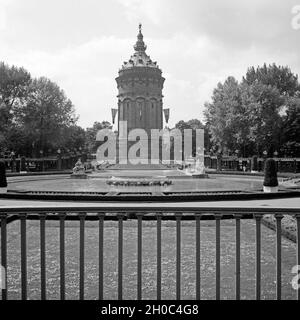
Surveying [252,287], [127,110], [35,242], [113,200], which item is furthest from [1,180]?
[127,110]

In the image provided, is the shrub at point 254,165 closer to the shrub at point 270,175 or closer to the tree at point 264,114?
the tree at point 264,114

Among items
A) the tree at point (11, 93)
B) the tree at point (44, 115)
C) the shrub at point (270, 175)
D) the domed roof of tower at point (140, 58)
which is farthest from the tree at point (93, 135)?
the shrub at point (270, 175)

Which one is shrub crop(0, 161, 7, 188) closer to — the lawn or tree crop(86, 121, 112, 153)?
the lawn

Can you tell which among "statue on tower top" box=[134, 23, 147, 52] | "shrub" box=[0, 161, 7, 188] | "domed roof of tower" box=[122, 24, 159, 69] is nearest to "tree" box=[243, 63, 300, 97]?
"shrub" box=[0, 161, 7, 188]

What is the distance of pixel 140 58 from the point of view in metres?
99.3

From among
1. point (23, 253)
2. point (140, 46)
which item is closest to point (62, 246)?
point (23, 253)

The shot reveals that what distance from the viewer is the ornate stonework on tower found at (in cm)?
9456

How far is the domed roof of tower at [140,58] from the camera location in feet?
320

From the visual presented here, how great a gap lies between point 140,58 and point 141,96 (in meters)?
11.7

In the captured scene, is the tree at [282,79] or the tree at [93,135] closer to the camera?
→ the tree at [282,79]

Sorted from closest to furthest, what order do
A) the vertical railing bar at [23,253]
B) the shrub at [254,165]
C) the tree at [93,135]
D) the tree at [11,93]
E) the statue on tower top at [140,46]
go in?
the vertical railing bar at [23,253], the shrub at [254,165], the tree at [11,93], the tree at [93,135], the statue on tower top at [140,46]
